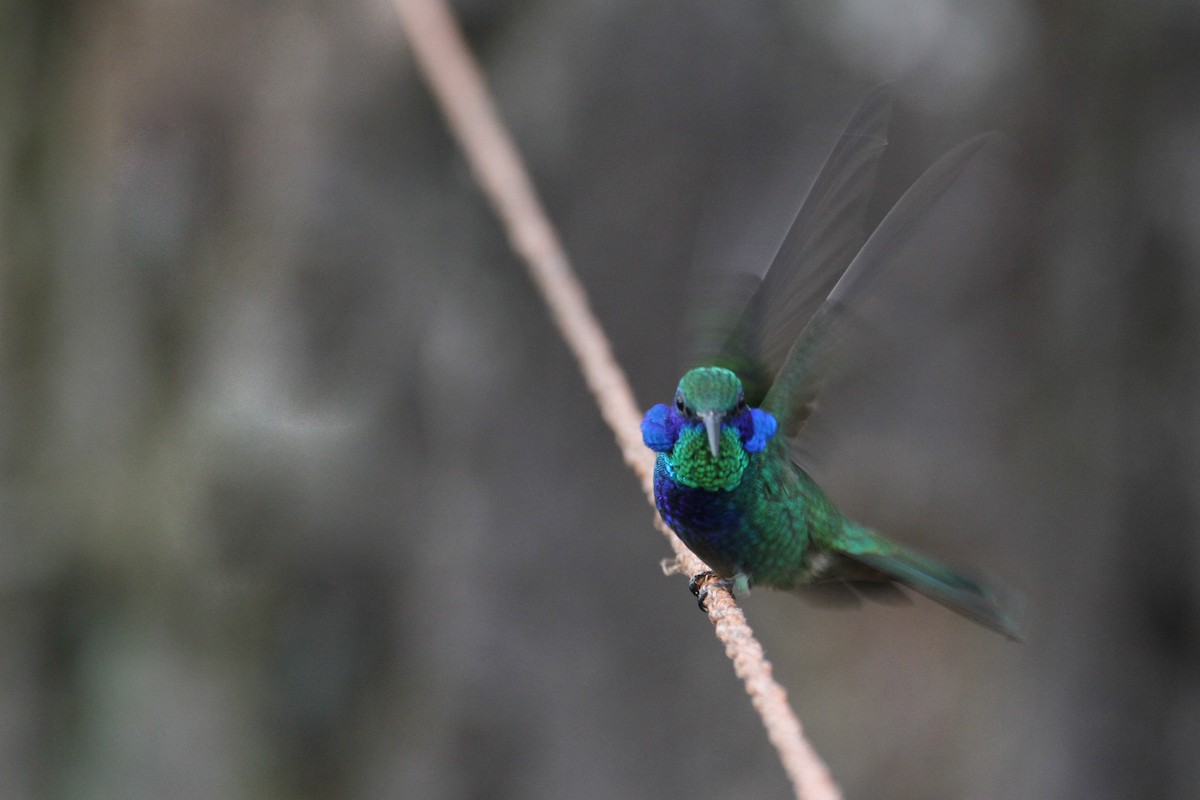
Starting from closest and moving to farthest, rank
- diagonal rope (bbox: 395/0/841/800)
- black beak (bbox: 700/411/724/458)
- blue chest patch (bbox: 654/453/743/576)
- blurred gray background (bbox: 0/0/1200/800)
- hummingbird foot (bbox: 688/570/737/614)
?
diagonal rope (bbox: 395/0/841/800) → black beak (bbox: 700/411/724/458) → blue chest patch (bbox: 654/453/743/576) → hummingbird foot (bbox: 688/570/737/614) → blurred gray background (bbox: 0/0/1200/800)

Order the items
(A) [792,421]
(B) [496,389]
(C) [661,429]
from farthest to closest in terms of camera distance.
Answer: (B) [496,389] → (A) [792,421] → (C) [661,429]

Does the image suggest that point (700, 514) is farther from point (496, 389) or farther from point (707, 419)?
point (496, 389)

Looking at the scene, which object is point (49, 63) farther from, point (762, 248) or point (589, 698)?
point (589, 698)

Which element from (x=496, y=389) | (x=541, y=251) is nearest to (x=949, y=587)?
(x=541, y=251)

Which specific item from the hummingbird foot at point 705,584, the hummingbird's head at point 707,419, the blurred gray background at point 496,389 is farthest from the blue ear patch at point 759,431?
the blurred gray background at point 496,389

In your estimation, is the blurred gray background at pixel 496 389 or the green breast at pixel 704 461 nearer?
the green breast at pixel 704 461

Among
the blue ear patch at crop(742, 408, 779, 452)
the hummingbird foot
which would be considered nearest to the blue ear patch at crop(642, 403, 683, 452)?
the blue ear patch at crop(742, 408, 779, 452)

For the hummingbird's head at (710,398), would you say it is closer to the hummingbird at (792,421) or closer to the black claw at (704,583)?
the hummingbird at (792,421)

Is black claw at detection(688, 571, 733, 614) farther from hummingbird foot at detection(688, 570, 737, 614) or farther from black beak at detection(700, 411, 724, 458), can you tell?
black beak at detection(700, 411, 724, 458)
